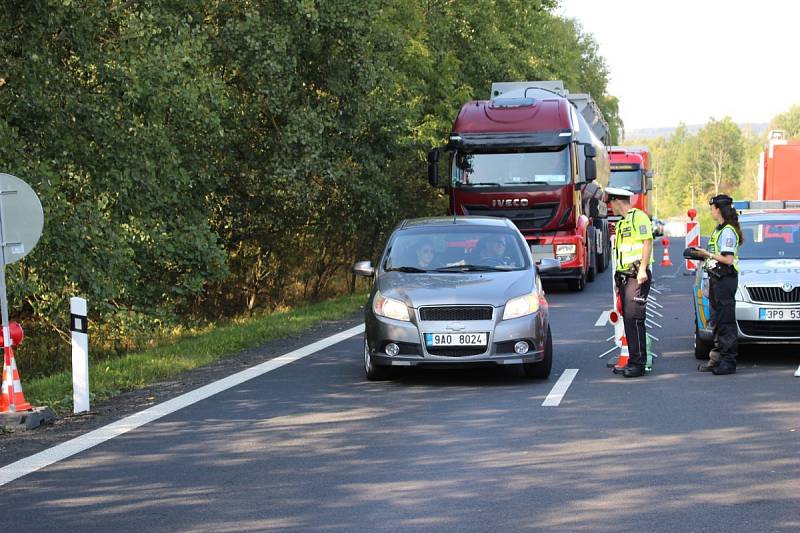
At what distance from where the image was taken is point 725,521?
6.05 metres

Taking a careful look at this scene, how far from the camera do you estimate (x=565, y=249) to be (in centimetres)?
2275

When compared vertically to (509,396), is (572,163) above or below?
above

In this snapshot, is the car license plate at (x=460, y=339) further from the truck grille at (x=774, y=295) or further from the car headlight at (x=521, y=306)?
the truck grille at (x=774, y=295)

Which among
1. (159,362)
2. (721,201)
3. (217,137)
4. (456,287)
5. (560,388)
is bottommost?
(560,388)

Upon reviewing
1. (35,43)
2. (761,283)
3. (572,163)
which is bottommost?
(761,283)

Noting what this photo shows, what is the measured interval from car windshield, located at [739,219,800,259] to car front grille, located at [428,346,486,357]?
13.0 feet

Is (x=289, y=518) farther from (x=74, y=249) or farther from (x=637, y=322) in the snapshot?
(x=74, y=249)

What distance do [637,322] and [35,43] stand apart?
867 cm

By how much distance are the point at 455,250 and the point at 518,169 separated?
1079cm

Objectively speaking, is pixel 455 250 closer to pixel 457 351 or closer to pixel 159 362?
pixel 457 351

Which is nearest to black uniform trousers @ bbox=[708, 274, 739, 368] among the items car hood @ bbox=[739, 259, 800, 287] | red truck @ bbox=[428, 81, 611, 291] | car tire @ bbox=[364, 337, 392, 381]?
car hood @ bbox=[739, 259, 800, 287]

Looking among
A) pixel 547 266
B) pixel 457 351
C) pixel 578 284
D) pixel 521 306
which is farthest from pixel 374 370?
pixel 578 284

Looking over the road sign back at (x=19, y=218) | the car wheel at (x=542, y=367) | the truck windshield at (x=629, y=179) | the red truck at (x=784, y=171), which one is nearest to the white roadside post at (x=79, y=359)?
the road sign back at (x=19, y=218)

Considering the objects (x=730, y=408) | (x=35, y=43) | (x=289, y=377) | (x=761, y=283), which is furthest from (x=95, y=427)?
(x=35, y=43)
